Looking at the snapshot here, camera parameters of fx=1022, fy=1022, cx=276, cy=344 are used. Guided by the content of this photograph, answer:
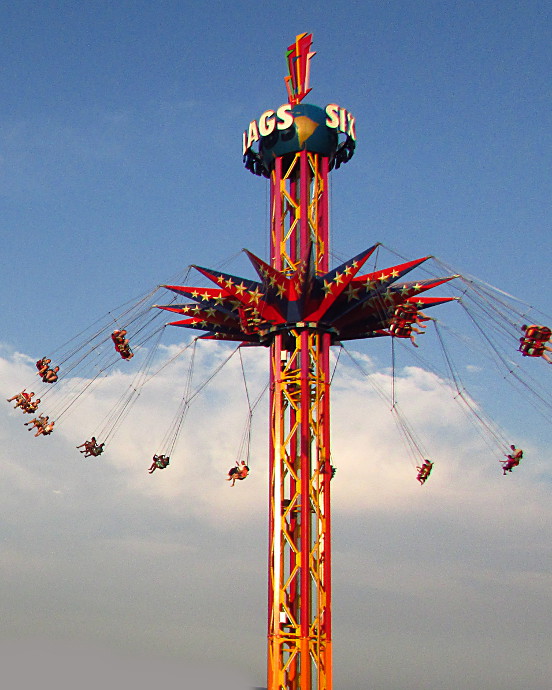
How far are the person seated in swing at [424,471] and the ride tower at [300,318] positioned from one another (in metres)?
3.65

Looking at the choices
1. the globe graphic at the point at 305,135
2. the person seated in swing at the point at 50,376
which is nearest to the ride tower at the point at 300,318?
the globe graphic at the point at 305,135

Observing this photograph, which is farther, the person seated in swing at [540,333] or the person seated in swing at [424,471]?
the person seated in swing at [424,471]

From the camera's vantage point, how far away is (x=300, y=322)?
4278cm

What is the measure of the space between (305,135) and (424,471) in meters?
15.7

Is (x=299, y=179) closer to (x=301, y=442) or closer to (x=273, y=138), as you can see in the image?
(x=273, y=138)

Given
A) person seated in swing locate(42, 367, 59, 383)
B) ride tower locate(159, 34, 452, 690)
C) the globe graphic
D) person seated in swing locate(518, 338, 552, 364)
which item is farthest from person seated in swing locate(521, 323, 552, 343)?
person seated in swing locate(42, 367, 59, 383)

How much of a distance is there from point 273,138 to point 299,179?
7.18 ft

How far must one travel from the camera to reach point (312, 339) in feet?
142

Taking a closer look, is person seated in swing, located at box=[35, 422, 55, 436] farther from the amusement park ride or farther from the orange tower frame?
the orange tower frame

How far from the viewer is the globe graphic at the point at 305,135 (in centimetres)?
4566

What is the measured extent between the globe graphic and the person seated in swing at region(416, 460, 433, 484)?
1457cm

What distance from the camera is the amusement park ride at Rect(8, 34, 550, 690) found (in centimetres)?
4006

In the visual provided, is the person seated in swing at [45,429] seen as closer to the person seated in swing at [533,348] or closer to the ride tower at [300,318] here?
the ride tower at [300,318]

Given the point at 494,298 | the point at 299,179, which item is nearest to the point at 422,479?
the point at 494,298
